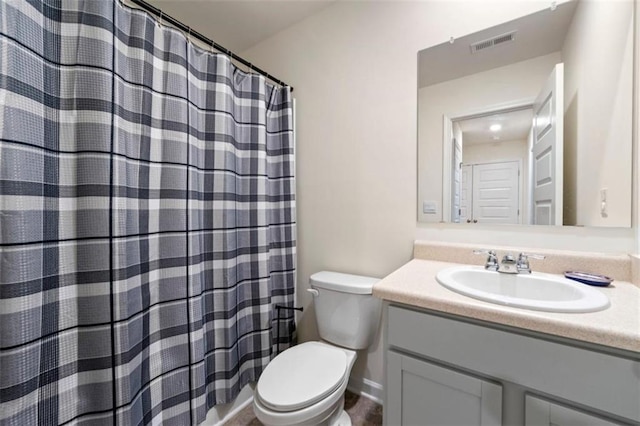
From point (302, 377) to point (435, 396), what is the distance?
571 mm

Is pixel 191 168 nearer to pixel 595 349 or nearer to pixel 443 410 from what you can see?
pixel 443 410

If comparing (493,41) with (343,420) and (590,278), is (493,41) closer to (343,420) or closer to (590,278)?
(590,278)

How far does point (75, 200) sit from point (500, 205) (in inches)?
65.4

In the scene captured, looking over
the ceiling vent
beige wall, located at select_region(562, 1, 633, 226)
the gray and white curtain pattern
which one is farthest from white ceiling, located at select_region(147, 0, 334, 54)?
beige wall, located at select_region(562, 1, 633, 226)

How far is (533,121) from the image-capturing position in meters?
1.17

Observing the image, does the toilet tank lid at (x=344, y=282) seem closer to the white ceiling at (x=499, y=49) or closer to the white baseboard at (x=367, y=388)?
the white baseboard at (x=367, y=388)

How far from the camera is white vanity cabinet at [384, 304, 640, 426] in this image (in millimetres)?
625

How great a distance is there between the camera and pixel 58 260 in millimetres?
806

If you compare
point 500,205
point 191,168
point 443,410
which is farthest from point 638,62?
point 191,168

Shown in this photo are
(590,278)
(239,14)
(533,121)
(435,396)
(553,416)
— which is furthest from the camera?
(239,14)

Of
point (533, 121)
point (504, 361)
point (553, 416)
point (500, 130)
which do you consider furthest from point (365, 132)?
point (553, 416)

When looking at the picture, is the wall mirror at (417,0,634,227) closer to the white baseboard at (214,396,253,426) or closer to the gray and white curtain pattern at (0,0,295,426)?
the gray and white curtain pattern at (0,0,295,426)

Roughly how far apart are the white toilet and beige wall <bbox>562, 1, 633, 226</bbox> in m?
0.97

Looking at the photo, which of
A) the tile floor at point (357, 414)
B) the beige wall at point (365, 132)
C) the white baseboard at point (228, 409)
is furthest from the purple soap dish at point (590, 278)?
the white baseboard at point (228, 409)
